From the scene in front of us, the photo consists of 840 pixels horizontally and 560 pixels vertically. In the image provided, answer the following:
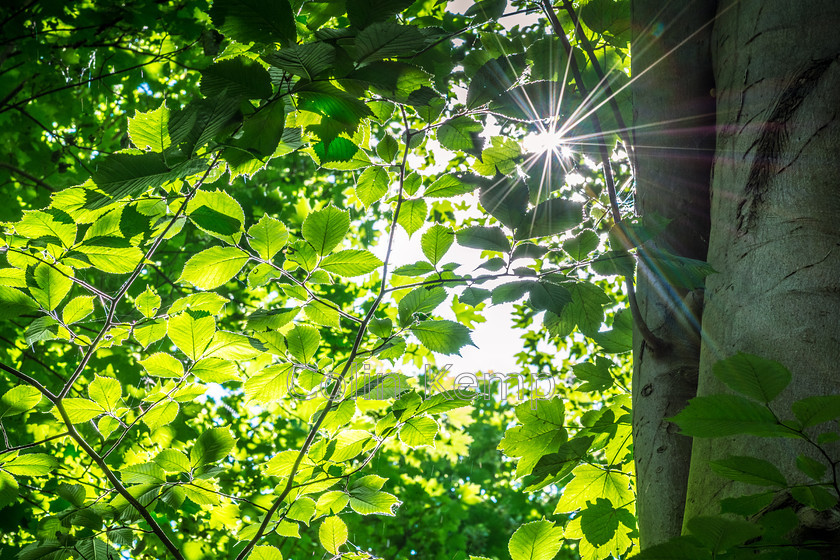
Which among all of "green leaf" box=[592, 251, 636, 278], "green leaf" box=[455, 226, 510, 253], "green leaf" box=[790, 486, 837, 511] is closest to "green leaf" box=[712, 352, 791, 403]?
"green leaf" box=[790, 486, 837, 511]

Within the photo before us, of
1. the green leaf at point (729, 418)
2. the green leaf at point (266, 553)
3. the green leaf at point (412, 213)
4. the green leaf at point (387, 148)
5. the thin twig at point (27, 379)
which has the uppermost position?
the green leaf at point (387, 148)

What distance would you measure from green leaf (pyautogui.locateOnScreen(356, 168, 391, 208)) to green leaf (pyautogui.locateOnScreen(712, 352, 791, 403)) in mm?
928

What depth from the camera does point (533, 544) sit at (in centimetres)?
105

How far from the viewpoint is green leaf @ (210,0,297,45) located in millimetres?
693

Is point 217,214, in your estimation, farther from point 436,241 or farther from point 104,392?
point 104,392

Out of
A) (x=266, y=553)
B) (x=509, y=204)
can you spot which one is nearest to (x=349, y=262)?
(x=509, y=204)

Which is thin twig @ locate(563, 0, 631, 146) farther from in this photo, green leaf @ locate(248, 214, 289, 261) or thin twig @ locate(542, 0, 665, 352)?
green leaf @ locate(248, 214, 289, 261)

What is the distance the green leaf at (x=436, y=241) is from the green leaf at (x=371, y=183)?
227 millimetres

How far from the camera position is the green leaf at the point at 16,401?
1.25 meters

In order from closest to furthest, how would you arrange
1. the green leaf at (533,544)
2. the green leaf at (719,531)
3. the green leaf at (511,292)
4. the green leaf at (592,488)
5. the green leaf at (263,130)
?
the green leaf at (719,531) < the green leaf at (263,130) < the green leaf at (533,544) < the green leaf at (511,292) < the green leaf at (592,488)

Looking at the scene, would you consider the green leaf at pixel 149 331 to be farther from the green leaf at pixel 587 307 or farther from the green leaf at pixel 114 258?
the green leaf at pixel 587 307

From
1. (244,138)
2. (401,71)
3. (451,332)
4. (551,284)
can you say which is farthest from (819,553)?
(244,138)

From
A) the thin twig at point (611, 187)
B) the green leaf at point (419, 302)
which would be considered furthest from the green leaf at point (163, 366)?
the thin twig at point (611, 187)

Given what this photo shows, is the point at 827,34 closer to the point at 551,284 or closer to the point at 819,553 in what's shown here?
the point at 551,284
